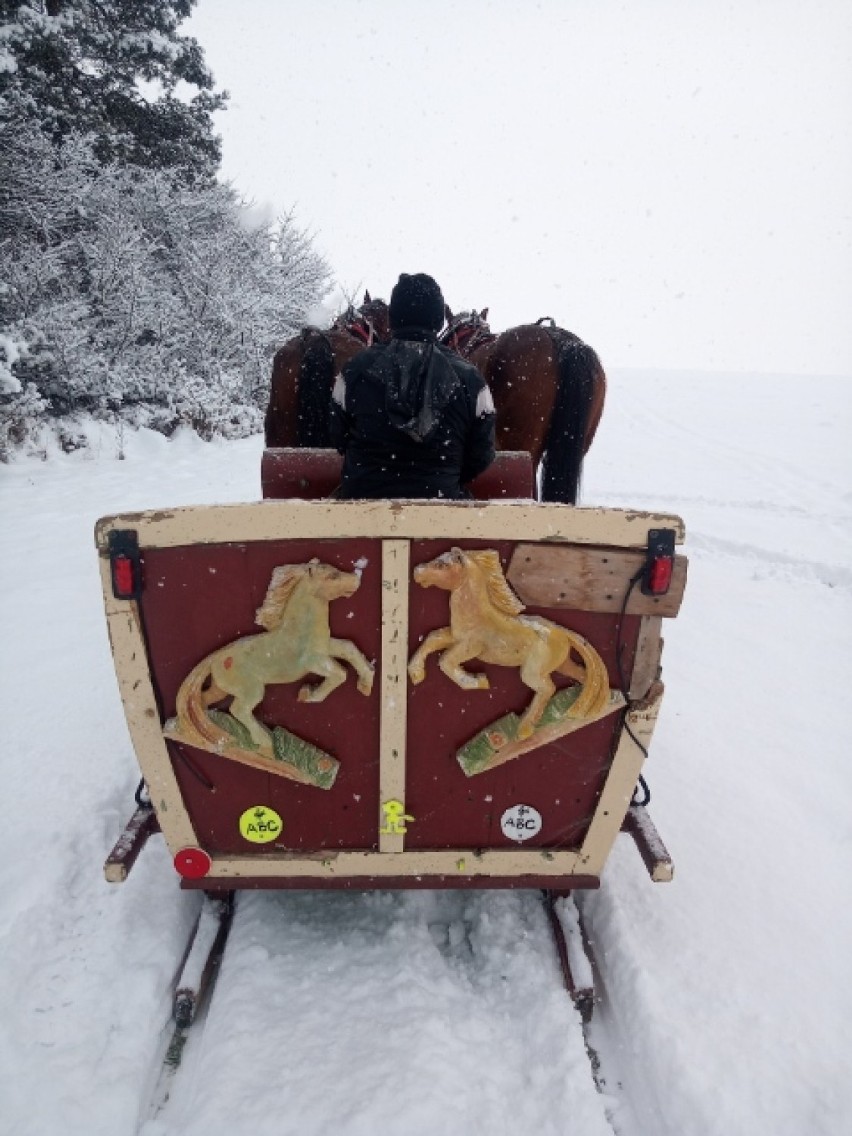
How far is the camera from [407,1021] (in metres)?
1.85

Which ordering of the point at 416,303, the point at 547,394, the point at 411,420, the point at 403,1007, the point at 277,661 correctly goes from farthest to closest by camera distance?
the point at 547,394
the point at 416,303
the point at 411,420
the point at 403,1007
the point at 277,661

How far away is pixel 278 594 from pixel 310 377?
2698mm

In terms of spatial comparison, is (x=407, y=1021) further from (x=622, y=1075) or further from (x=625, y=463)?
(x=625, y=463)

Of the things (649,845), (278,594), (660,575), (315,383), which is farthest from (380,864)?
(315,383)

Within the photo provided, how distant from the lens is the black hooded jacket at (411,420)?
225cm

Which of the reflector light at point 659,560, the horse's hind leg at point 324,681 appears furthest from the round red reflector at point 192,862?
the reflector light at point 659,560

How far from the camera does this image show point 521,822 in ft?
6.54

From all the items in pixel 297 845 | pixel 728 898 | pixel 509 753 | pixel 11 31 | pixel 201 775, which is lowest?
pixel 728 898

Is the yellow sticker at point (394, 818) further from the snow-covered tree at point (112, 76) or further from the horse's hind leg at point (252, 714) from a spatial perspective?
the snow-covered tree at point (112, 76)

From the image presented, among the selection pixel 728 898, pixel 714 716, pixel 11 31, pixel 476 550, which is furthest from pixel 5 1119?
A: pixel 11 31

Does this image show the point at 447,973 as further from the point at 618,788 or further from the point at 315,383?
the point at 315,383

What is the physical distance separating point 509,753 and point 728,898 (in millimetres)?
1094

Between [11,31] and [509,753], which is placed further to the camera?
[11,31]

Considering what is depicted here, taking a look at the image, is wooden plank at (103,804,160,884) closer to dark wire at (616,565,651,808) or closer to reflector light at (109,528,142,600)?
reflector light at (109,528,142,600)
